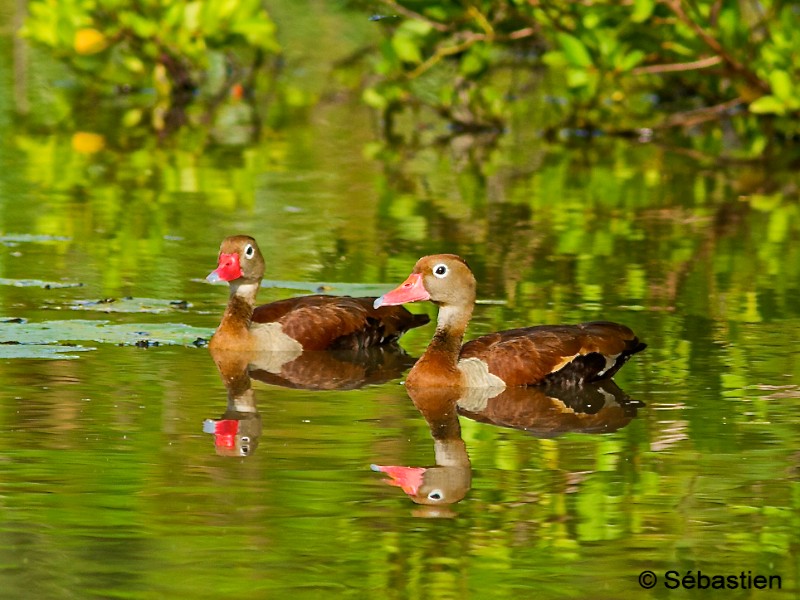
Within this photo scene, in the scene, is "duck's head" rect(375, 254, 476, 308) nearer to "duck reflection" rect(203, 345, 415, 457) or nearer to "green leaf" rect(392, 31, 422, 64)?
"duck reflection" rect(203, 345, 415, 457)

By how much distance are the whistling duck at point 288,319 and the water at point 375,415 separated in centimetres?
26

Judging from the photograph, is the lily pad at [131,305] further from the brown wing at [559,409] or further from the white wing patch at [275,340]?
the brown wing at [559,409]

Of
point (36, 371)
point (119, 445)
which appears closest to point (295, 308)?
point (36, 371)

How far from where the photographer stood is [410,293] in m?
11.3

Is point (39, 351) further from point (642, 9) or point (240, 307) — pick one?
point (642, 9)

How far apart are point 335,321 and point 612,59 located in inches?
388

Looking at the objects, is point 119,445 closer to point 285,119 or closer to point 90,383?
point 90,383

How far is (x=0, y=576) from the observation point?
23.5 ft

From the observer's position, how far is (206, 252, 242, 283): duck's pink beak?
12.4m

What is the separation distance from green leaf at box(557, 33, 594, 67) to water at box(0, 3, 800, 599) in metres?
1.59

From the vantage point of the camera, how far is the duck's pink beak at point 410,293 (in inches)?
444

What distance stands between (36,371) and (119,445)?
6.39ft

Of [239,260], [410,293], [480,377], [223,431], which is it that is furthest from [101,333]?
[223,431]

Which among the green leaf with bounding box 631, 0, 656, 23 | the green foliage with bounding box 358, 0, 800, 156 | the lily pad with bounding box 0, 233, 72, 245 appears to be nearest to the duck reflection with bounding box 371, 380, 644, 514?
the lily pad with bounding box 0, 233, 72, 245
